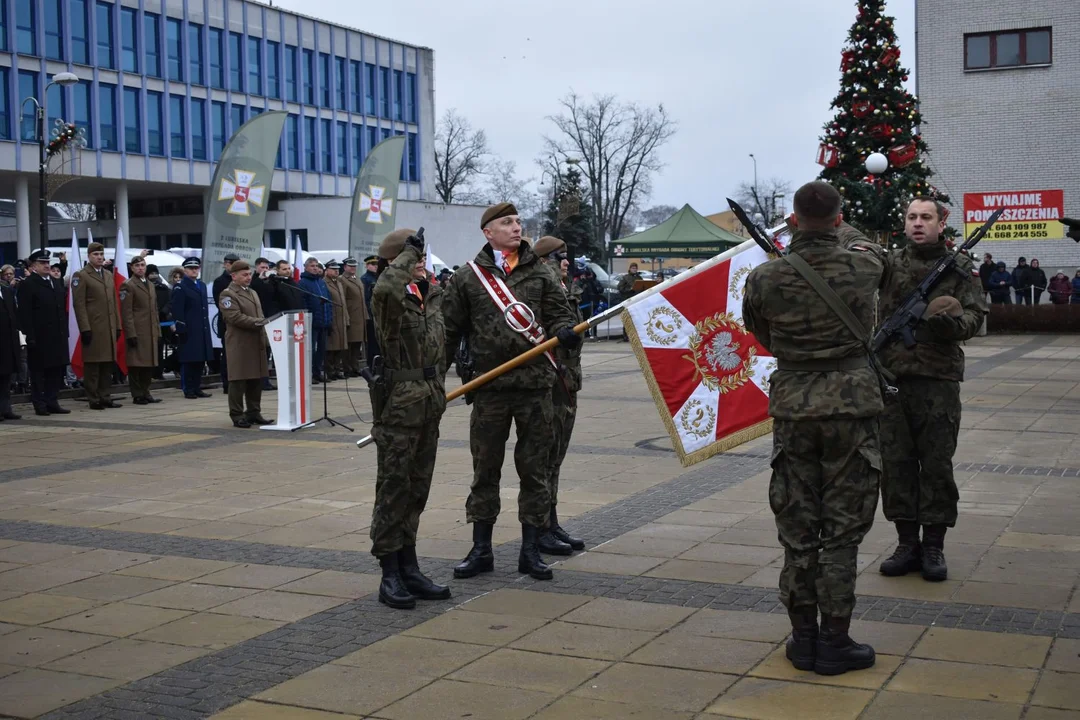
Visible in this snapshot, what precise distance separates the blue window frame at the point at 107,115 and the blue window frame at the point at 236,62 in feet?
22.7

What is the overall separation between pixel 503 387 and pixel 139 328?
35.9 ft

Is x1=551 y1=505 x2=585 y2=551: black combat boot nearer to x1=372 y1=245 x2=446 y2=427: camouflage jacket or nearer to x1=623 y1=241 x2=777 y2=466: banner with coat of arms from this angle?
x1=623 y1=241 x2=777 y2=466: banner with coat of arms

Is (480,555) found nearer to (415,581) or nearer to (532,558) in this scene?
(532,558)

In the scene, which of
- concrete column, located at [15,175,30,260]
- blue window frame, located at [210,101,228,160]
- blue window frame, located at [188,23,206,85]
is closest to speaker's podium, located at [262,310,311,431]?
concrete column, located at [15,175,30,260]

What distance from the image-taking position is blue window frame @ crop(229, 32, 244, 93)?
58.1 m

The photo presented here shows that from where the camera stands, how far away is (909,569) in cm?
652

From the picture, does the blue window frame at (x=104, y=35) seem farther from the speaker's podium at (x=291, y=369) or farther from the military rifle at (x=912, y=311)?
the military rifle at (x=912, y=311)

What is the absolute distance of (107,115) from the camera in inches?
2057

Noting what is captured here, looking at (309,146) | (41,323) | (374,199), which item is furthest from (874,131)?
(309,146)

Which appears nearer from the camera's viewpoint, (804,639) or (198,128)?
(804,639)

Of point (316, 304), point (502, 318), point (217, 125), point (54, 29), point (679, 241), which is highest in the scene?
point (54, 29)

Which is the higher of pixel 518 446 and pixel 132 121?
pixel 132 121

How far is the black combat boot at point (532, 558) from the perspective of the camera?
21.6 ft

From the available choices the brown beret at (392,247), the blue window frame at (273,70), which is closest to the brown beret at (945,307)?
the brown beret at (392,247)
